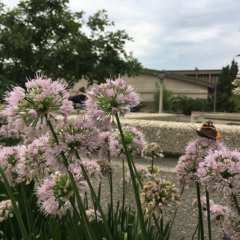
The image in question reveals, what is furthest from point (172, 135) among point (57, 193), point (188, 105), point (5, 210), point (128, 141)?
point (188, 105)

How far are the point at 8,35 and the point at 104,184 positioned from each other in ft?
16.6

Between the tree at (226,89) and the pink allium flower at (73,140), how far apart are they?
49512 mm

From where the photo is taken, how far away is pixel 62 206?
58.3 inches

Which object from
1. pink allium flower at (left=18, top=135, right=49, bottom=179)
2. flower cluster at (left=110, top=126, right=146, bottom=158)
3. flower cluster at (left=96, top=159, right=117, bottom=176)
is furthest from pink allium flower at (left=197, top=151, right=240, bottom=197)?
flower cluster at (left=96, top=159, right=117, bottom=176)

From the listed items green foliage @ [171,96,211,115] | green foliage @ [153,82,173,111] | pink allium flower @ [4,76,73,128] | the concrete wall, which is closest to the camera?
pink allium flower @ [4,76,73,128]

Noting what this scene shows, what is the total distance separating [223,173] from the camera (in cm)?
125

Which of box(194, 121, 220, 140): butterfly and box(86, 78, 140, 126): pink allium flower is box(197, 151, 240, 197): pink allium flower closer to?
box(194, 121, 220, 140): butterfly

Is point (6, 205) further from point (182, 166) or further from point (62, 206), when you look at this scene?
point (182, 166)

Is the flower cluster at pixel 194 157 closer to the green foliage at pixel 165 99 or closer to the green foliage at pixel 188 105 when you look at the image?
the green foliage at pixel 188 105

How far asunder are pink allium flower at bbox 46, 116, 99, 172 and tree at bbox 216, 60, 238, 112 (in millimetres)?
49512

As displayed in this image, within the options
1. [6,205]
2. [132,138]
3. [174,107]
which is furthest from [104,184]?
[174,107]

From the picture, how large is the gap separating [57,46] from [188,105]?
35670 mm

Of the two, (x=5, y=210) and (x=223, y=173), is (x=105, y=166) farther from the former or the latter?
(x=223, y=173)

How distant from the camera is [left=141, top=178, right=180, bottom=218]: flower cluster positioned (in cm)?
143
